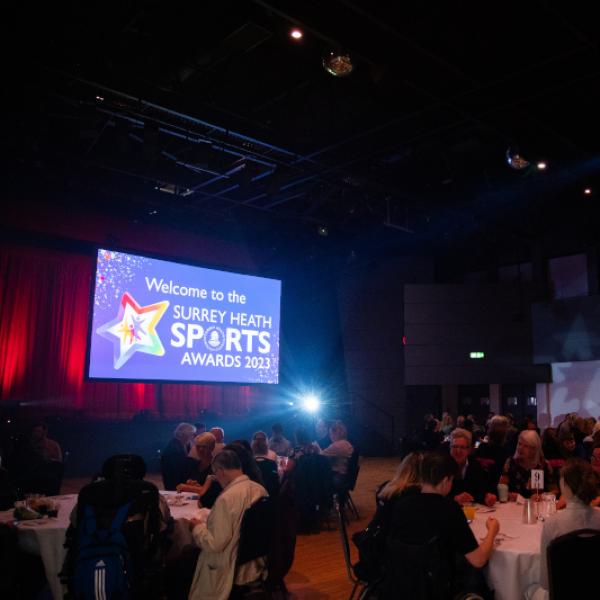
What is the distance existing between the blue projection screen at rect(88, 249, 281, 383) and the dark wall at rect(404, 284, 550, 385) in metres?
5.08

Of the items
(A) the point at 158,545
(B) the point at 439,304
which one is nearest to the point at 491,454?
(A) the point at 158,545

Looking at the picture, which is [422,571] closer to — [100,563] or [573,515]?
[573,515]

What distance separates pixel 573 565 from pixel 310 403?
1264cm

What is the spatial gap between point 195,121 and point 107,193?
355cm

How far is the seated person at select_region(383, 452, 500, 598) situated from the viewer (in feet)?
8.27

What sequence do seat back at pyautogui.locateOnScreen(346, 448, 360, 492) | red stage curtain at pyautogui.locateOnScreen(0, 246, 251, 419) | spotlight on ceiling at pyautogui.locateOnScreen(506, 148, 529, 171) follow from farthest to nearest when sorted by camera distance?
red stage curtain at pyautogui.locateOnScreen(0, 246, 251, 419) < spotlight on ceiling at pyautogui.locateOnScreen(506, 148, 529, 171) < seat back at pyautogui.locateOnScreen(346, 448, 360, 492)

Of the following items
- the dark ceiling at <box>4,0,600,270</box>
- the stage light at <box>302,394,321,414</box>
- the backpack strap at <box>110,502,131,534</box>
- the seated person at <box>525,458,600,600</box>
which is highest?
the dark ceiling at <box>4,0,600,270</box>

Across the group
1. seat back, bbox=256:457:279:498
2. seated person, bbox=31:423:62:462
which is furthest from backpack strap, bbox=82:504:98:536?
seated person, bbox=31:423:62:462

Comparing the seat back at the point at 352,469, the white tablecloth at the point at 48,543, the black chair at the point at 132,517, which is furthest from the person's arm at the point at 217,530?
the seat back at the point at 352,469

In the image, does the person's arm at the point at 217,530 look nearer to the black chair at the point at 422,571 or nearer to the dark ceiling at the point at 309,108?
the black chair at the point at 422,571

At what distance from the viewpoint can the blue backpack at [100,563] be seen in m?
2.87

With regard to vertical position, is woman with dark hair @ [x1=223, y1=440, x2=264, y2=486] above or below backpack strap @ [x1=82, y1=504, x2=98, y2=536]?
above

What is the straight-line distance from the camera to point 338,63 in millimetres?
6020

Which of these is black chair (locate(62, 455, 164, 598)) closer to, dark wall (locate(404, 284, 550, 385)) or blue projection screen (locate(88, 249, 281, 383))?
blue projection screen (locate(88, 249, 281, 383))
